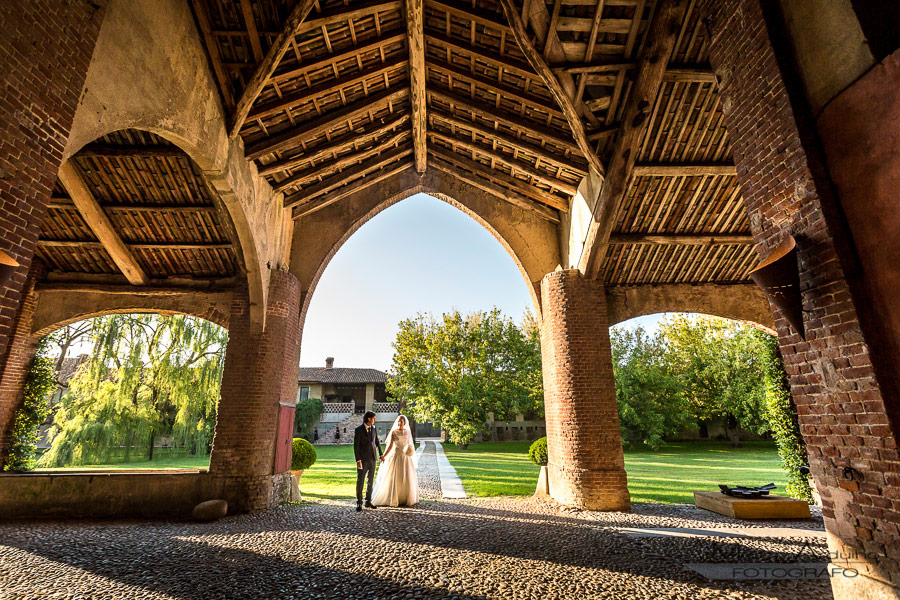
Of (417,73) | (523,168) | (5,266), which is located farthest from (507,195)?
(5,266)

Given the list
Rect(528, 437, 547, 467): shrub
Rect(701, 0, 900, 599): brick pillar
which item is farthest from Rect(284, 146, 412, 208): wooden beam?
Rect(528, 437, 547, 467): shrub

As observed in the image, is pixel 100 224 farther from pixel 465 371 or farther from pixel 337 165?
pixel 465 371

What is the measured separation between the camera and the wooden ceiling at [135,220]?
646 cm

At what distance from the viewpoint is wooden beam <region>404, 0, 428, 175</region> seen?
230 inches

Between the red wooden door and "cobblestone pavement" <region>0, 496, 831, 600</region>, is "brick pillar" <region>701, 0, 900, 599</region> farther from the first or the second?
the red wooden door

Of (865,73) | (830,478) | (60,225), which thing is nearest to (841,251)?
(865,73)

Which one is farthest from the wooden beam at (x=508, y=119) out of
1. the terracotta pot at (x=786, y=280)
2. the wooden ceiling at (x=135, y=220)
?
the terracotta pot at (x=786, y=280)

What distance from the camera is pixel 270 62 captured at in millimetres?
5406

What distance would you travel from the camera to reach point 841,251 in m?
2.74

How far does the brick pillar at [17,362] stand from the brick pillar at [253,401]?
4.34 m

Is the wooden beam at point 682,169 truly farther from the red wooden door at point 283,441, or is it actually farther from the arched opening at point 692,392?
the arched opening at point 692,392

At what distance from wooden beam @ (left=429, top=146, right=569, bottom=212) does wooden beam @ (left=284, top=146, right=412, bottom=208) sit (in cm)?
124

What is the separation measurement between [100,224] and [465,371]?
1669 cm

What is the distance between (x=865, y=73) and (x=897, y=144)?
623 millimetres
